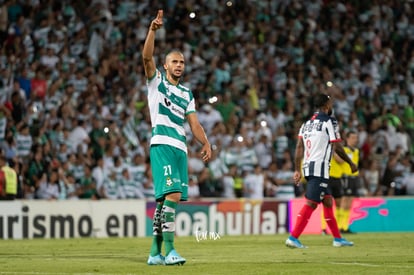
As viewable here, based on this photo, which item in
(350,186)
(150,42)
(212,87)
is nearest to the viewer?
(150,42)

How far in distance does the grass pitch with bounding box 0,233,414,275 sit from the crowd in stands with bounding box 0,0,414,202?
6.07 meters

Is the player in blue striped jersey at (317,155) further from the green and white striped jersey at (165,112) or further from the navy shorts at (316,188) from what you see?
the green and white striped jersey at (165,112)

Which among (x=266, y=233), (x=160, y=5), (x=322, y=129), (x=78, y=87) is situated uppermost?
(x=160, y=5)

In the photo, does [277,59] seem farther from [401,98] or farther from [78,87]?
[78,87]

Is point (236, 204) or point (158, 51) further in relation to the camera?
point (158, 51)

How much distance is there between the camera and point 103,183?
25672 mm

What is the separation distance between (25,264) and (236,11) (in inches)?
839

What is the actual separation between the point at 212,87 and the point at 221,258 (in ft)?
51.8

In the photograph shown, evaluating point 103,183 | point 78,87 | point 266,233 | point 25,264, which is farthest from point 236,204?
point 25,264

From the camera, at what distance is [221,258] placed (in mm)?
14539

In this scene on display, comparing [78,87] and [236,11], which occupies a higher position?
[236,11]

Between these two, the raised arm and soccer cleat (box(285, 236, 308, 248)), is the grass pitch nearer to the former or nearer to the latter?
soccer cleat (box(285, 236, 308, 248))

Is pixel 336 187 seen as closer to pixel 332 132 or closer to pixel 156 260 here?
pixel 332 132

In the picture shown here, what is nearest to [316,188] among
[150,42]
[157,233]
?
[157,233]
